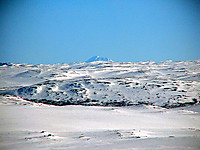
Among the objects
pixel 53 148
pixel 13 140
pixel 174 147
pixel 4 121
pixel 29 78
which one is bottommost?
pixel 174 147

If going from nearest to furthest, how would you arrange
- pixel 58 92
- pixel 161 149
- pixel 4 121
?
pixel 161 149
pixel 4 121
pixel 58 92

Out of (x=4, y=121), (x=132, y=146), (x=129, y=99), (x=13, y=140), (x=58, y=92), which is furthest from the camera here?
(x=58, y=92)

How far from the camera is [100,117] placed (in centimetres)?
1995

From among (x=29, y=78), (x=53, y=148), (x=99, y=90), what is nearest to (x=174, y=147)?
(x=53, y=148)

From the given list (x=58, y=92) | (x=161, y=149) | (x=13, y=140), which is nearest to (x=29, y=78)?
(x=58, y=92)

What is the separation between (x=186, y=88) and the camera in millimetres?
48594

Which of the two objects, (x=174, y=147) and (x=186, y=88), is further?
(x=186, y=88)

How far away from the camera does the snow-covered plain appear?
9.48 m

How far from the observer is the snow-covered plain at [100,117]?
9.48 meters

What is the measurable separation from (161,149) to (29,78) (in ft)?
294

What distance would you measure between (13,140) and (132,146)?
7.11 metres

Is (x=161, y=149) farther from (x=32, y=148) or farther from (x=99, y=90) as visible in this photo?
(x=99, y=90)

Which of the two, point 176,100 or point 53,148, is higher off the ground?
point 176,100

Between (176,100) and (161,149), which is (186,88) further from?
(161,149)
